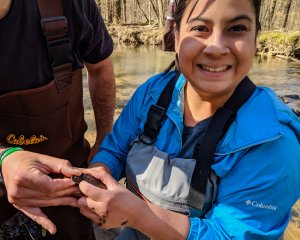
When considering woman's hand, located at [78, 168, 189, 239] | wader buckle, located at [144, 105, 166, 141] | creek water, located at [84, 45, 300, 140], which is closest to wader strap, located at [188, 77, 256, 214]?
woman's hand, located at [78, 168, 189, 239]

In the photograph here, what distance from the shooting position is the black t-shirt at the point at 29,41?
192 centimetres

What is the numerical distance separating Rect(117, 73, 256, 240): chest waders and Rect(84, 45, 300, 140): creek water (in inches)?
153

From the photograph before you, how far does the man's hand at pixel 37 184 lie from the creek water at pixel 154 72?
408cm

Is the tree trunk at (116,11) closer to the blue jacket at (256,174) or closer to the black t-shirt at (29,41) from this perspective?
the black t-shirt at (29,41)

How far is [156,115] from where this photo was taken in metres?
1.98

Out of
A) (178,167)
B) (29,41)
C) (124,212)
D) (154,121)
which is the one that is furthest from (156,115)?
(29,41)

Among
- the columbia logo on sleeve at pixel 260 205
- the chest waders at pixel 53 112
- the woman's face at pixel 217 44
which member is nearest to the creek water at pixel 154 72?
the chest waders at pixel 53 112

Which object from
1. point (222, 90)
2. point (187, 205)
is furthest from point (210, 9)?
point (187, 205)

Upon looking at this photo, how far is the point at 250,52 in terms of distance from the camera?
1.73 meters

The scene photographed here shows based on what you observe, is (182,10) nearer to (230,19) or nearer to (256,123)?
(230,19)

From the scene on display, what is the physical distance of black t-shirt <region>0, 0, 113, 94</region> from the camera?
192cm

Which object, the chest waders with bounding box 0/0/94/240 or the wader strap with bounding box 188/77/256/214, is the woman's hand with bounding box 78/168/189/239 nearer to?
the wader strap with bounding box 188/77/256/214

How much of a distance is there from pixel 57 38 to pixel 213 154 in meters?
1.18

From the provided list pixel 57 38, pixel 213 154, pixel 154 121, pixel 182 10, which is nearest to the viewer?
pixel 213 154
